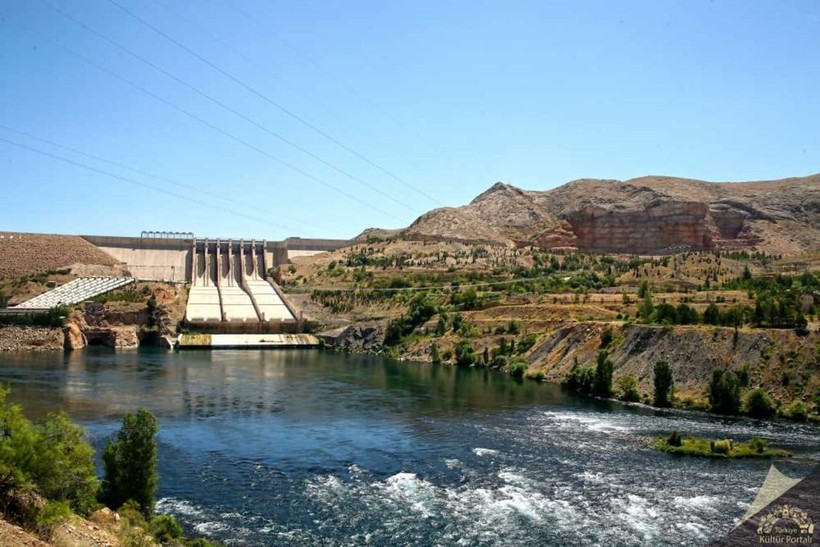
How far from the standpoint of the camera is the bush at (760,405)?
45906 millimetres

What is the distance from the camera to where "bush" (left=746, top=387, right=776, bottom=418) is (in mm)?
45906

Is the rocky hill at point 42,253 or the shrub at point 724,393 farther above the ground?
the rocky hill at point 42,253

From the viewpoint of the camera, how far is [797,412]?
4462 centimetres

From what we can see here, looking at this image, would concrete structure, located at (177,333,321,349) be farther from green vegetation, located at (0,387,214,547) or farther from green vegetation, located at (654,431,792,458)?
green vegetation, located at (0,387,214,547)

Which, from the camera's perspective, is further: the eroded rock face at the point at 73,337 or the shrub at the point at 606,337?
the eroded rock face at the point at 73,337

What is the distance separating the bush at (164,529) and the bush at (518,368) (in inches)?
1848

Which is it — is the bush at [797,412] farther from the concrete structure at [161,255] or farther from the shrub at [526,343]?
the concrete structure at [161,255]

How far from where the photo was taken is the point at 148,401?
49344 mm

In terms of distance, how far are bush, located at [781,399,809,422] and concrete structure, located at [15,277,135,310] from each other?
80.4 meters

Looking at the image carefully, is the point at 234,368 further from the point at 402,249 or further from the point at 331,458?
the point at 402,249

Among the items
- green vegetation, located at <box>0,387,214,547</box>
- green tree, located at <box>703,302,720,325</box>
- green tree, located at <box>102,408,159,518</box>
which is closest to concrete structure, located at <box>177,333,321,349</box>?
green tree, located at <box>703,302,720,325</box>

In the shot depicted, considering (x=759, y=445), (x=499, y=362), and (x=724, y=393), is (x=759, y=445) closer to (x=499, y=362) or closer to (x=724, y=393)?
(x=724, y=393)

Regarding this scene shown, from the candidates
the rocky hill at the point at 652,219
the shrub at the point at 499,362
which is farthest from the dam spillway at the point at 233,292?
the rocky hill at the point at 652,219

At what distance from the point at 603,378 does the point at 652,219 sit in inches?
3910
